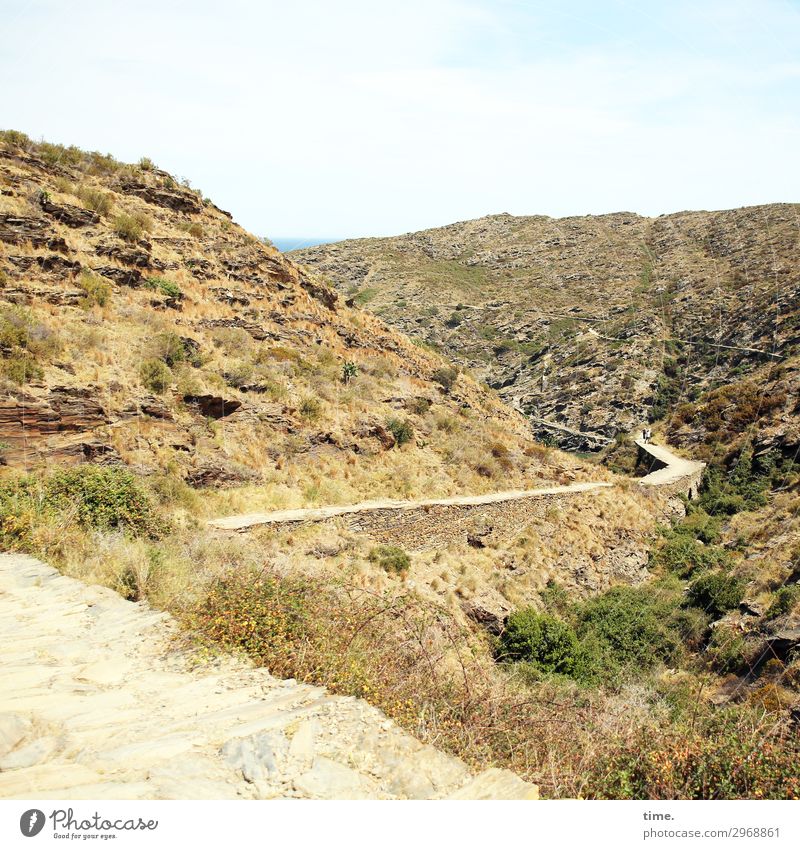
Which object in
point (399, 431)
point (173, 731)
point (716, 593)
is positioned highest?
point (173, 731)

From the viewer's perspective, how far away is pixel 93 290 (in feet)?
59.2

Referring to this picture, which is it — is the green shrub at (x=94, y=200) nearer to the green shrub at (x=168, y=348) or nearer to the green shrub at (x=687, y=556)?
the green shrub at (x=168, y=348)

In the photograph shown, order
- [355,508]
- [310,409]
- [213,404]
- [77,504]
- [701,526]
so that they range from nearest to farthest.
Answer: [77,504] → [355,508] → [213,404] → [310,409] → [701,526]

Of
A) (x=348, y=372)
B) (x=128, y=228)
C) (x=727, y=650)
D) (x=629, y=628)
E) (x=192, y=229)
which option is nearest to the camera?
(x=727, y=650)

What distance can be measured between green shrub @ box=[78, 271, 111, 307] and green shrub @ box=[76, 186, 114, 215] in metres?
5.51

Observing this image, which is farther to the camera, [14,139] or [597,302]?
[597,302]

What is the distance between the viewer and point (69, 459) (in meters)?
12.3

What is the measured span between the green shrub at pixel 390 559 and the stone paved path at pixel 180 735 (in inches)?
376

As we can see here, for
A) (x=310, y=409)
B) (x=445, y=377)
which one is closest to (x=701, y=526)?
(x=445, y=377)

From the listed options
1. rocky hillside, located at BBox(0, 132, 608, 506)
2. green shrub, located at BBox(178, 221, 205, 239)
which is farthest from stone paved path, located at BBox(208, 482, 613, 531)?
green shrub, located at BBox(178, 221, 205, 239)

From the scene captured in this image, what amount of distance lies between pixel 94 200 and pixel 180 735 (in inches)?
943

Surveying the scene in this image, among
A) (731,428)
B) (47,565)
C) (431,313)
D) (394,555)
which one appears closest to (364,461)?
(394,555)

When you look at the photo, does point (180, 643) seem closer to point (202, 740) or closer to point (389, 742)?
point (202, 740)

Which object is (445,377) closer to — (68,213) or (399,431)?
(399,431)
